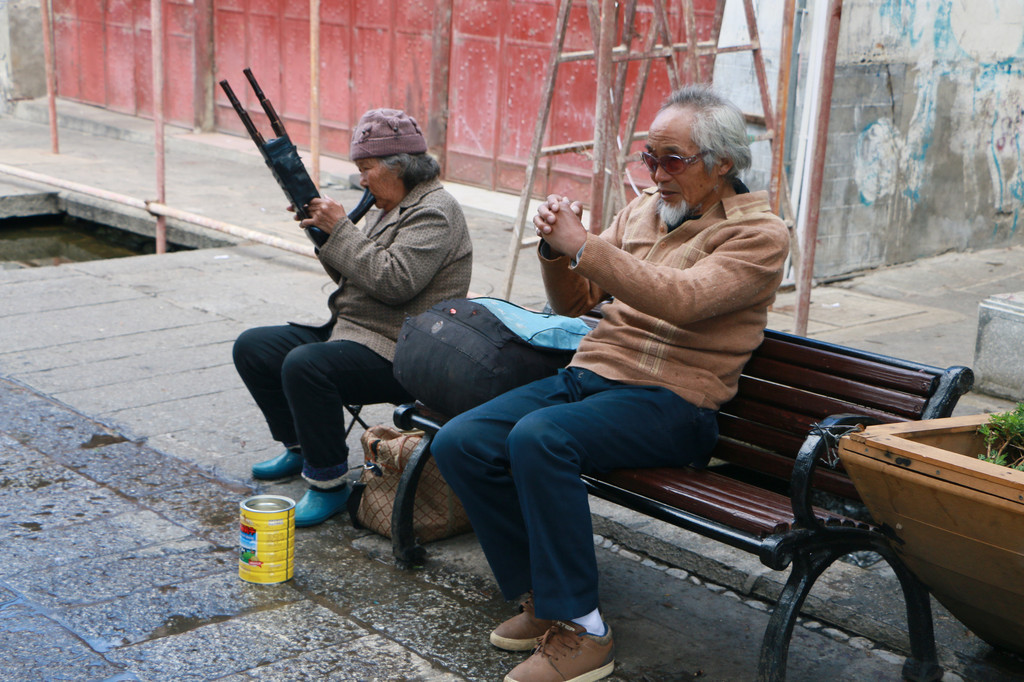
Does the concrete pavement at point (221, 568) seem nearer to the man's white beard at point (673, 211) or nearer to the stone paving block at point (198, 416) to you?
the stone paving block at point (198, 416)

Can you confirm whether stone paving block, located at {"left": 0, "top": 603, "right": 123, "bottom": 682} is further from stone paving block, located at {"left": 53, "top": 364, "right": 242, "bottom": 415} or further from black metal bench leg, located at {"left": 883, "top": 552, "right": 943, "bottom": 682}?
black metal bench leg, located at {"left": 883, "top": 552, "right": 943, "bottom": 682}

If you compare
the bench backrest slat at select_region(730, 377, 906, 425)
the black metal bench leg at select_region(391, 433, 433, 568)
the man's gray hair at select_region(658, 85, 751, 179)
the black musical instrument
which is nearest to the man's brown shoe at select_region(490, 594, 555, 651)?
the black metal bench leg at select_region(391, 433, 433, 568)

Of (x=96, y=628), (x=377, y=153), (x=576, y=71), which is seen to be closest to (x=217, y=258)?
(x=576, y=71)

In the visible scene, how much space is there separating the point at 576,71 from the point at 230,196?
117 inches

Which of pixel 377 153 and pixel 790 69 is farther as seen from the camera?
pixel 790 69

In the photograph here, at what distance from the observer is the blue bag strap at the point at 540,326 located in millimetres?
3291

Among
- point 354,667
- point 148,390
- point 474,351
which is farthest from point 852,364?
point 148,390

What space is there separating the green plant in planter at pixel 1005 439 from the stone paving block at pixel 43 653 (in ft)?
7.05

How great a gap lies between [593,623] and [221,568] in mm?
1180

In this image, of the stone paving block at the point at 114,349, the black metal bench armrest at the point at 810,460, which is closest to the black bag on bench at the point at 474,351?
the black metal bench armrest at the point at 810,460

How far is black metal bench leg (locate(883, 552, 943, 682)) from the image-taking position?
2.84 metres

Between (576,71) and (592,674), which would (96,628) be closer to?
(592,674)

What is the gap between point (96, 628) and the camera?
300 cm

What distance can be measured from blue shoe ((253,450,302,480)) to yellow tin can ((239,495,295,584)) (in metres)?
0.71
